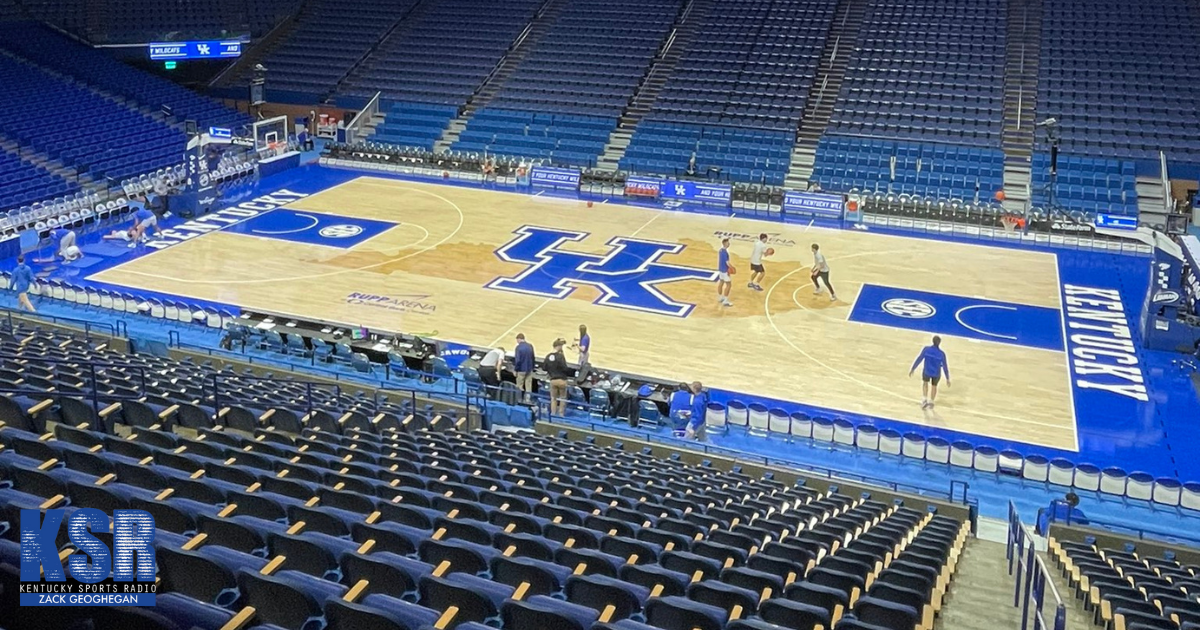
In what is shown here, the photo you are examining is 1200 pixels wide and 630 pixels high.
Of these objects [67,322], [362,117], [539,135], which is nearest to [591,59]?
[539,135]

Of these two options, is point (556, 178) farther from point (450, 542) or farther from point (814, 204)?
point (450, 542)

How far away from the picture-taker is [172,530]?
23.2 ft

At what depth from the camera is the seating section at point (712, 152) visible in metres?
36.5

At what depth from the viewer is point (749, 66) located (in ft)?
138

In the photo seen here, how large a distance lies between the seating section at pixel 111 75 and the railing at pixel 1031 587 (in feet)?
113

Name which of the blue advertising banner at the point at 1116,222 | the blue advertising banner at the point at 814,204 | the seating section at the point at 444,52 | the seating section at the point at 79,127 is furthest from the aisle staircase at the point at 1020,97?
the seating section at the point at 79,127

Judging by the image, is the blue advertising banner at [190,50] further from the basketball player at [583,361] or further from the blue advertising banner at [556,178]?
the basketball player at [583,361]

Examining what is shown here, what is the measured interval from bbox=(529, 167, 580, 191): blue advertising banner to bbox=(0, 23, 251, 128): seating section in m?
12.3

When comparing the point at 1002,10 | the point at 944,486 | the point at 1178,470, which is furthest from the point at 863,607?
the point at 1002,10

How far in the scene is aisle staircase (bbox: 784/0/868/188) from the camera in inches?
1460

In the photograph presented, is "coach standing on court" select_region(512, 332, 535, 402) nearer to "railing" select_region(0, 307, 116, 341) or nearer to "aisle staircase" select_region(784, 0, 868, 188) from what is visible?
"railing" select_region(0, 307, 116, 341)

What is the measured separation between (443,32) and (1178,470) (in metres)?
37.6

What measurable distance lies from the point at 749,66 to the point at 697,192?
9.36m

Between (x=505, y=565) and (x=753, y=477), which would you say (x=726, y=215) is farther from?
(x=505, y=565)
